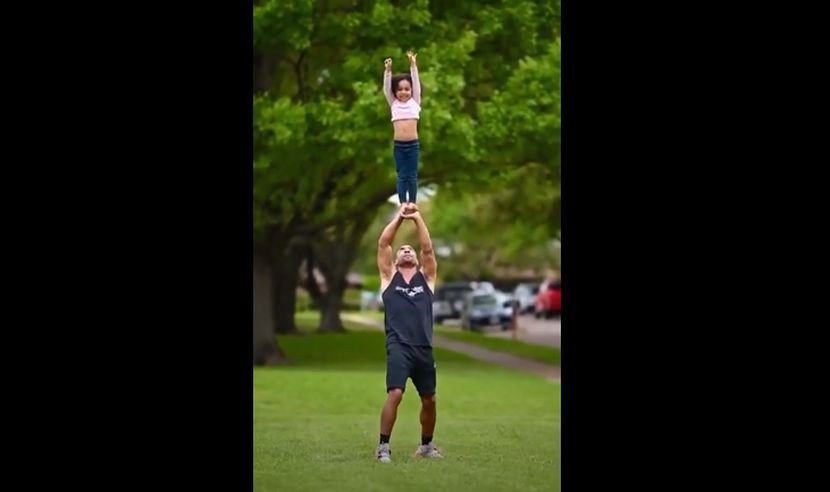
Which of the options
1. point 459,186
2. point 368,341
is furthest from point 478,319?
point 459,186

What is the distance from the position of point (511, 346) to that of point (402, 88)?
28262mm

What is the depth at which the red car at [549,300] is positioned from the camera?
59.2m

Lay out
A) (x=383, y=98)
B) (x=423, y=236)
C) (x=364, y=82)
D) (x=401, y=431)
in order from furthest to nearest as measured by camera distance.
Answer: (x=364, y=82) → (x=383, y=98) → (x=401, y=431) → (x=423, y=236)

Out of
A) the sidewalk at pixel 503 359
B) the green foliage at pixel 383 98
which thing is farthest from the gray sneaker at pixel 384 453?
the sidewalk at pixel 503 359

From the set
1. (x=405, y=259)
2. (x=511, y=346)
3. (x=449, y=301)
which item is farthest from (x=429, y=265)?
(x=449, y=301)

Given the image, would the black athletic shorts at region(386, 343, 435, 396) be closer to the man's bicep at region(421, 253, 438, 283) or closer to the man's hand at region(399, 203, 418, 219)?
the man's bicep at region(421, 253, 438, 283)

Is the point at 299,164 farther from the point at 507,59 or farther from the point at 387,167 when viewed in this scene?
the point at 507,59

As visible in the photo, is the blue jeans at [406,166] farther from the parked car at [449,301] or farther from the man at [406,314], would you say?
the parked car at [449,301]

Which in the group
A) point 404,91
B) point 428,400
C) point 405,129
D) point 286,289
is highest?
point 404,91

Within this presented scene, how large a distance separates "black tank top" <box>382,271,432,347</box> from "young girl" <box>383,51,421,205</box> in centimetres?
76

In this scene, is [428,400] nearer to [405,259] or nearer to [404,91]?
[405,259]

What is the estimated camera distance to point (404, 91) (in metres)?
12.3

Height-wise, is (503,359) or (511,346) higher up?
(503,359)
